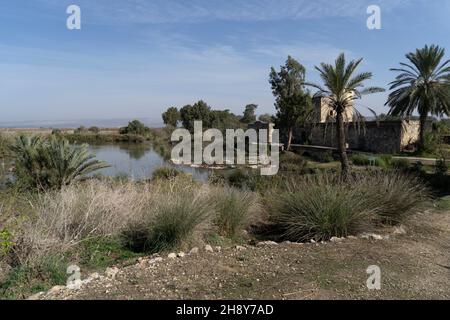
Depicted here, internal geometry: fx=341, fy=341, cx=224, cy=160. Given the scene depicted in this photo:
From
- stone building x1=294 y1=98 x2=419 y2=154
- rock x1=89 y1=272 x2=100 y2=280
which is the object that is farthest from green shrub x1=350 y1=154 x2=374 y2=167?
rock x1=89 y1=272 x2=100 y2=280

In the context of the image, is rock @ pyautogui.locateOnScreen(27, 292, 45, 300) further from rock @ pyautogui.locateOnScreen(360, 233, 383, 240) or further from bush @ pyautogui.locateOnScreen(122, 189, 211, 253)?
rock @ pyautogui.locateOnScreen(360, 233, 383, 240)

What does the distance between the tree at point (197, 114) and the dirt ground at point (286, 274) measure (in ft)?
174

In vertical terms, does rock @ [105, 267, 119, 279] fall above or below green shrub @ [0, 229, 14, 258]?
below

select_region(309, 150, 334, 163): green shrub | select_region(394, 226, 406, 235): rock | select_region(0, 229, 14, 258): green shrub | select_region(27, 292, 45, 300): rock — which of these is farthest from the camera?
select_region(309, 150, 334, 163): green shrub

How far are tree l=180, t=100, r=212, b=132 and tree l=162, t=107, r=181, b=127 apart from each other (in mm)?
6870

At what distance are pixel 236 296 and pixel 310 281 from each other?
91 cm

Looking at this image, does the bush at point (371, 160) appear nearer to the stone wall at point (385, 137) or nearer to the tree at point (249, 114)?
the stone wall at point (385, 137)

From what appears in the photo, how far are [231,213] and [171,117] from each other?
66340mm

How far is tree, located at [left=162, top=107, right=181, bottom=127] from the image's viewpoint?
233 feet

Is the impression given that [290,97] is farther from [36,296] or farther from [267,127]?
[36,296]

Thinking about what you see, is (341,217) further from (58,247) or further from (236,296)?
(58,247)

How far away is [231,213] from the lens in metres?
6.24

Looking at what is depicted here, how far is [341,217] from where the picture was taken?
5.73 m

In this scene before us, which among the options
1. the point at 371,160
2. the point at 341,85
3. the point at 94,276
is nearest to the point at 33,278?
the point at 94,276
